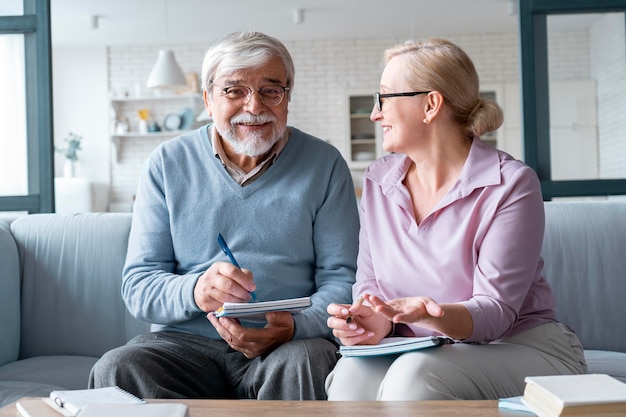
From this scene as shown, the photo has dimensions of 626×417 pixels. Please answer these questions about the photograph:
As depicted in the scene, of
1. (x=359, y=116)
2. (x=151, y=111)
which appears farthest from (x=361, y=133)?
(x=151, y=111)

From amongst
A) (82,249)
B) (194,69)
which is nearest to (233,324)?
(82,249)

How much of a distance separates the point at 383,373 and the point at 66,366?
4.01 feet

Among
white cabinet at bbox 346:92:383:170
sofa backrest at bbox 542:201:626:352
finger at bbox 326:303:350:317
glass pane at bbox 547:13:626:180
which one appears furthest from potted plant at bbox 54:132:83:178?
finger at bbox 326:303:350:317

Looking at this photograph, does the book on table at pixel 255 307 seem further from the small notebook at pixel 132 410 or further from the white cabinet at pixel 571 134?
the white cabinet at pixel 571 134

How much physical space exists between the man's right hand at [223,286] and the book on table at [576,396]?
79 cm

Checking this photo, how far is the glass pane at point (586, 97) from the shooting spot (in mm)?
3180

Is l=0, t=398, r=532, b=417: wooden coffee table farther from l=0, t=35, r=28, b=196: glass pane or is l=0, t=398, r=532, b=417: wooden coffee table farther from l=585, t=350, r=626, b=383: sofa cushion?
l=0, t=35, r=28, b=196: glass pane

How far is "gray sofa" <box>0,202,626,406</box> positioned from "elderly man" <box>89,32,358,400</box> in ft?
1.39

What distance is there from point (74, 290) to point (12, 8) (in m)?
1.38

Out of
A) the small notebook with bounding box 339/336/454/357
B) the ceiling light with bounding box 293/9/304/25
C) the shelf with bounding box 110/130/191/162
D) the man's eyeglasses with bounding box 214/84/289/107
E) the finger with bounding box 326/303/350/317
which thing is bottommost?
the small notebook with bounding box 339/336/454/357

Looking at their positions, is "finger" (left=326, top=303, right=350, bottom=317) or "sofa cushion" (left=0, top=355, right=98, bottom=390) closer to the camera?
"finger" (left=326, top=303, right=350, bottom=317)

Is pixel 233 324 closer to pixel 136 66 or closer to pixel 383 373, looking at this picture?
pixel 383 373

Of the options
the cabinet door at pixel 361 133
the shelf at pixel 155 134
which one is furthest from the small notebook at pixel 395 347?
the cabinet door at pixel 361 133

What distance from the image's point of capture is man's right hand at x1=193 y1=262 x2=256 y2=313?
1900 mm
